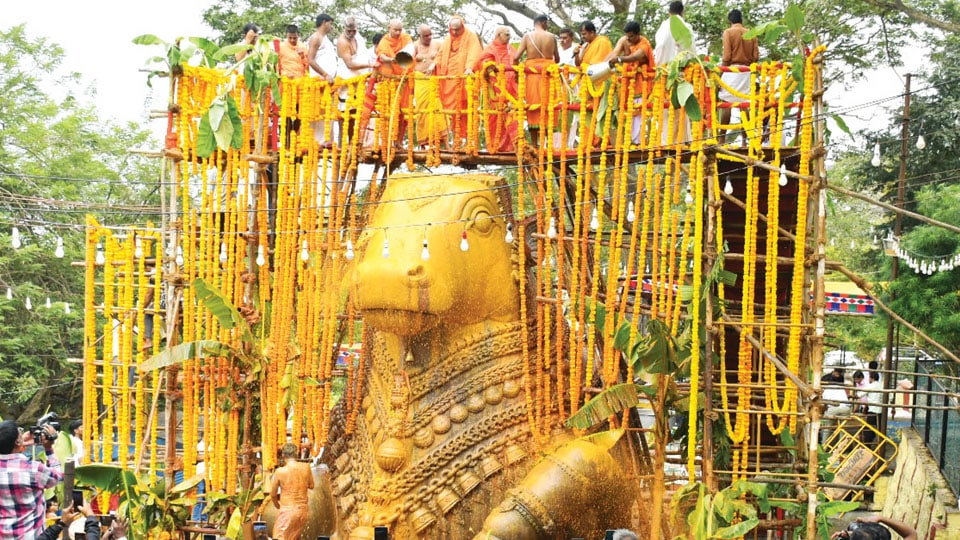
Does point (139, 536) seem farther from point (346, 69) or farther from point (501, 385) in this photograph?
point (346, 69)

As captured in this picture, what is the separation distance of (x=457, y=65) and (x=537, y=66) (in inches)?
25.4

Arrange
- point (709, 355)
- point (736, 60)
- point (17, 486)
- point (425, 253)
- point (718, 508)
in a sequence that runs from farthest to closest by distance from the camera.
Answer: point (736, 60)
point (425, 253)
point (709, 355)
point (718, 508)
point (17, 486)

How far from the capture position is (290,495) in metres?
8.41

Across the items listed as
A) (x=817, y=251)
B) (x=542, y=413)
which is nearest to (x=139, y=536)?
(x=542, y=413)

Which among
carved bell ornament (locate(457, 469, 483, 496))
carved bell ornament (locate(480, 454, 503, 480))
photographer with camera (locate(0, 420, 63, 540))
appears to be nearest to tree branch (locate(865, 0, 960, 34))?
carved bell ornament (locate(480, 454, 503, 480))

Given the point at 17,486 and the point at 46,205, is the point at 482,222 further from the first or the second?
the point at 46,205

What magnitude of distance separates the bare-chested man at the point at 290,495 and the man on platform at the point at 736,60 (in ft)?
12.5

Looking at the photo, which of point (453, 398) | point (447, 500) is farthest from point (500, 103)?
point (447, 500)

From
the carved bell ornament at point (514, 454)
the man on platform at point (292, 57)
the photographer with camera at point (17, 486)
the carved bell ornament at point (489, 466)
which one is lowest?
the carved bell ornament at point (489, 466)

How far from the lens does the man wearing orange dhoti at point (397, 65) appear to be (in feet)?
29.6

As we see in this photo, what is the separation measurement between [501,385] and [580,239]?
119 cm

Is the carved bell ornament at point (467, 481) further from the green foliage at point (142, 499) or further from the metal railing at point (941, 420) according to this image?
the metal railing at point (941, 420)

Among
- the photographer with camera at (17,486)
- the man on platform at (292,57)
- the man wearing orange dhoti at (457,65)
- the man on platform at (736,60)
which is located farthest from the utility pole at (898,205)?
the photographer with camera at (17,486)

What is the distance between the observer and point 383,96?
903cm
